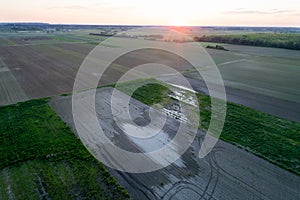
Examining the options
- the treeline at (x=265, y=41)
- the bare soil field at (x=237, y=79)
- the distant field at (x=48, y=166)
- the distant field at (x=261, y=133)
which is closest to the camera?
the distant field at (x=48, y=166)

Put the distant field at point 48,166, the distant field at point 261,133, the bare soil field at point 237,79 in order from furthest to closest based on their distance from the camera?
the bare soil field at point 237,79 → the distant field at point 261,133 → the distant field at point 48,166

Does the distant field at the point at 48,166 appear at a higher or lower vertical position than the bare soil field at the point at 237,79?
lower

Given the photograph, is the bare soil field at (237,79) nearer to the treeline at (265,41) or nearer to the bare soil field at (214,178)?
the bare soil field at (214,178)

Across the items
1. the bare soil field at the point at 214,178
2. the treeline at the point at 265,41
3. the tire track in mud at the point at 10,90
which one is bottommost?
the bare soil field at the point at 214,178

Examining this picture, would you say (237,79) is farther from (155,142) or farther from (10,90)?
(10,90)

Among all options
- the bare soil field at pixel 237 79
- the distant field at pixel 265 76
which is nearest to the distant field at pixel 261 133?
the bare soil field at pixel 237 79

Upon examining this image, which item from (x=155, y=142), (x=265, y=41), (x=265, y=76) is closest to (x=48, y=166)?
(x=155, y=142)
